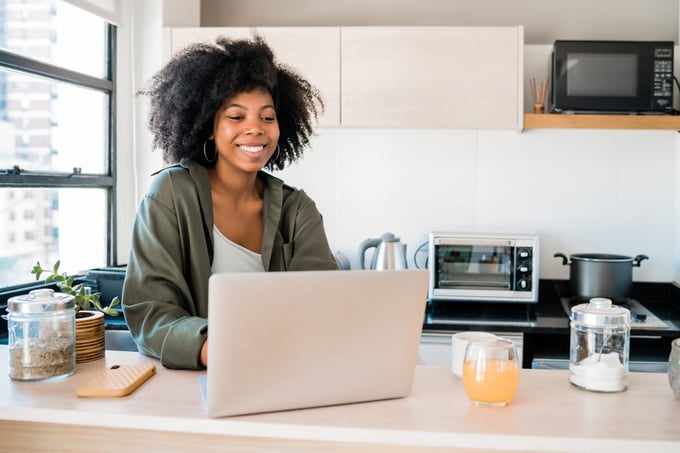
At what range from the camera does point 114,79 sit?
3.14 metres

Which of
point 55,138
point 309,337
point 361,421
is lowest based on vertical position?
point 361,421

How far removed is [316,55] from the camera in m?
2.94

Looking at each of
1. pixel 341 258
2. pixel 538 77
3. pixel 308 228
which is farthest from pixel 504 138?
pixel 308 228

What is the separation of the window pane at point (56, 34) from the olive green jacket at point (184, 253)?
119 cm

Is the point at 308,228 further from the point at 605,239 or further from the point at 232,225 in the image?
the point at 605,239

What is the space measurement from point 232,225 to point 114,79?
1652 mm

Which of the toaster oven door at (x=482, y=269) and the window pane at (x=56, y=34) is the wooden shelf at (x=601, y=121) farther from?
the window pane at (x=56, y=34)

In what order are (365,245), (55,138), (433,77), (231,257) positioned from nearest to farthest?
(231,257), (55,138), (433,77), (365,245)

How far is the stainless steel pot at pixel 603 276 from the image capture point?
114 inches

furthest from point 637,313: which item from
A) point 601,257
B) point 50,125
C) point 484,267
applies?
point 50,125

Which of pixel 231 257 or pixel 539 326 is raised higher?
pixel 231 257

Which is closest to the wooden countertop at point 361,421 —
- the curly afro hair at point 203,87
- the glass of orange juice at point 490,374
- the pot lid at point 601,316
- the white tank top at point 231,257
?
the glass of orange juice at point 490,374

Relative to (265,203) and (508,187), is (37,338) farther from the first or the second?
(508,187)

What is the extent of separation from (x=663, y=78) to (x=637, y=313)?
0.94 m
